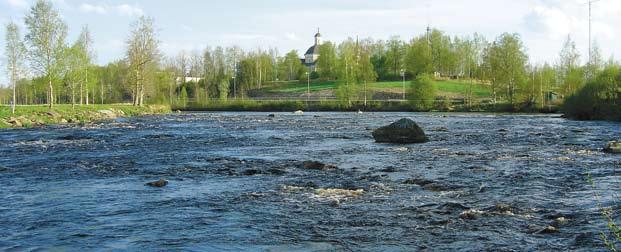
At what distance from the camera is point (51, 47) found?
229 ft

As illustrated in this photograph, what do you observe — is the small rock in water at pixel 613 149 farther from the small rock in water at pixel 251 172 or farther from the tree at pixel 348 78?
the tree at pixel 348 78

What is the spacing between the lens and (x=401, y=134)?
35625mm

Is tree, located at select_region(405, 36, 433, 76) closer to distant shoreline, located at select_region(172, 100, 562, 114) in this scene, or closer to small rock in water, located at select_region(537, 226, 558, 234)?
distant shoreline, located at select_region(172, 100, 562, 114)

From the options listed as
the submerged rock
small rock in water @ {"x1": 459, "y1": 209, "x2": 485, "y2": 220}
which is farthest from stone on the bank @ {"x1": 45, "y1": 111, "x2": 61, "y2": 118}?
small rock in water @ {"x1": 459, "y1": 209, "x2": 485, "y2": 220}

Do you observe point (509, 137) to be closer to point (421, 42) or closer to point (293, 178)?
point (293, 178)

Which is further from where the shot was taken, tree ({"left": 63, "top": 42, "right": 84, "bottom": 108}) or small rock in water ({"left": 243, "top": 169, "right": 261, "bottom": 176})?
tree ({"left": 63, "top": 42, "right": 84, "bottom": 108})

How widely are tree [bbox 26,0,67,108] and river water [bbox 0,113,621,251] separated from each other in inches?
1659

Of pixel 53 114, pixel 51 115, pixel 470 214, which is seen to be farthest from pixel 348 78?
pixel 470 214

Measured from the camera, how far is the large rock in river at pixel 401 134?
35594 mm

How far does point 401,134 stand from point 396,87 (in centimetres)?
11163

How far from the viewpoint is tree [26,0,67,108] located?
6850 centimetres

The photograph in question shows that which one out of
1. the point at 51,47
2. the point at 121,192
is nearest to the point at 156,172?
the point at 121,192

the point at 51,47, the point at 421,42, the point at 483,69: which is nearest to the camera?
the point at 51,47

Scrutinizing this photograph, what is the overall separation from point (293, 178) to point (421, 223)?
8091mm
